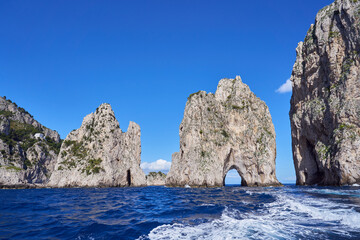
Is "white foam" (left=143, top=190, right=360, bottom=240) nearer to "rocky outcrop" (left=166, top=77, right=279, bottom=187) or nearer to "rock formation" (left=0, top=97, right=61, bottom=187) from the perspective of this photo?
"rocky outcrop" (left=166, top=77, right=279, bottom=187)

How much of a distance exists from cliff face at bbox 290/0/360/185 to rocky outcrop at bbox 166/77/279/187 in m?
11.9

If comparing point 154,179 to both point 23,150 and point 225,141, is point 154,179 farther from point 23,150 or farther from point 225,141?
point 225,141

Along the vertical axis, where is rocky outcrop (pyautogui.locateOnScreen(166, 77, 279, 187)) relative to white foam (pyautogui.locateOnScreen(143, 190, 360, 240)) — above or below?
above

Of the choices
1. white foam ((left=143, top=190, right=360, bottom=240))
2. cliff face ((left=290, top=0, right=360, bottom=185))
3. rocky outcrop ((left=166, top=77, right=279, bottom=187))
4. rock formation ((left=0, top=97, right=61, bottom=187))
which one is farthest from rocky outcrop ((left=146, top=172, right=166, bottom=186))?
white foam ((left=143, top=190, right=360, bottom=240))

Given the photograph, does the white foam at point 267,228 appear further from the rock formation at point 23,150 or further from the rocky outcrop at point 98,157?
the rock formation at point 23,150

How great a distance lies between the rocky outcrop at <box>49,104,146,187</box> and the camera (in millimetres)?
93688

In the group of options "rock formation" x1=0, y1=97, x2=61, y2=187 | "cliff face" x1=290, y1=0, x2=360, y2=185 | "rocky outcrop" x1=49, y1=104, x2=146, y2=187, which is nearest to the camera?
"cliff face" x1=290, y1=0, x2=360, y2=185

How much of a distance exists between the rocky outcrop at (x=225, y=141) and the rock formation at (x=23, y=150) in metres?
63.0

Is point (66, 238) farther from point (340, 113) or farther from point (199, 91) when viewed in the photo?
point (199, 91)

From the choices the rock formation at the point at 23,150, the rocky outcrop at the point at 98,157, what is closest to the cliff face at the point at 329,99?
the rocky outcrop at the point at 98,157

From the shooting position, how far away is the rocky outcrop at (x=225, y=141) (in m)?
79.6

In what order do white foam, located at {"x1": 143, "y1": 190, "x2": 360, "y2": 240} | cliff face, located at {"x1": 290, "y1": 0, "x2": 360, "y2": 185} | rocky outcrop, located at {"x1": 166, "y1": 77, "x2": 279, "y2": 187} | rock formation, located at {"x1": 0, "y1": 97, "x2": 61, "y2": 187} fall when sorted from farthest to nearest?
1. rock formation, located at {"x1": 0, "y1": 97, "x2": 61, "y2": 187}
2. rocky outcrop, located at {"x1": 166, "y1": 77, "x2": 279, "y2": 187}
3. cliff face, located at {"x1": 290, "y1": 0, "x2": 360, "y2": 185}
4. white foam, located at {"x1": 143, "y1": 190, "x2": 360, "y2": 240}

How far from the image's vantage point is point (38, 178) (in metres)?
120

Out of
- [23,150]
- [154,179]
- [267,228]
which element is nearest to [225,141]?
[267,228]
